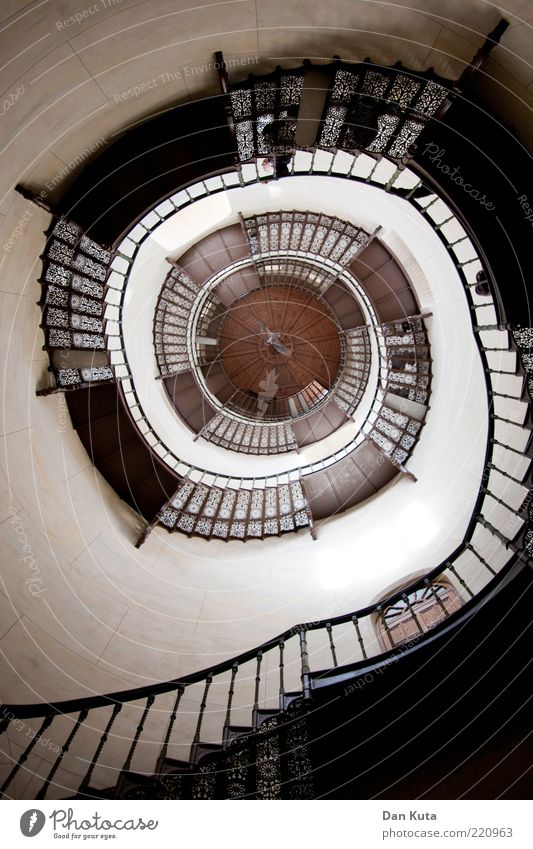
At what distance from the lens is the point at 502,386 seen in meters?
5.64

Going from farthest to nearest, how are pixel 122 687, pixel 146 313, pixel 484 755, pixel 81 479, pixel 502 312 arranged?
1. pixel 146 313
2. pixel 81 479
3. pixel 122 687
4. pixel 502 312
5. pixel 484 755

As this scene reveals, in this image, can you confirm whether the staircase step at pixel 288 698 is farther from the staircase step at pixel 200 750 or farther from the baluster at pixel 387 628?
the baluster at pixel 387 628

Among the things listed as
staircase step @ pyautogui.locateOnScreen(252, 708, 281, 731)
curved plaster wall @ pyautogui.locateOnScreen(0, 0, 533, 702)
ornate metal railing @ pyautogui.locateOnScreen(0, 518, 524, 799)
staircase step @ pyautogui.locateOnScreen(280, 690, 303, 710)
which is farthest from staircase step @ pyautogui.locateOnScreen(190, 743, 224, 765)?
curved plaster wall @ pyautogui.locateOnScreen(0, 0, 533, 702)

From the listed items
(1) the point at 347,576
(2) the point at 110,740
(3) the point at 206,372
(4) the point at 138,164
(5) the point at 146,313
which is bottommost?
(2) the point at 110,740

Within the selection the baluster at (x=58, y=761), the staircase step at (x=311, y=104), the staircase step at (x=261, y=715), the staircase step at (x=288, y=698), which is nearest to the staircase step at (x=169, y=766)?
the staircase step at (x=261, y=715)

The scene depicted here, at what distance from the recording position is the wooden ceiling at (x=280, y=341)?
1269 centimetres

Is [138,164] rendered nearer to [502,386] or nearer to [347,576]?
[502,386]

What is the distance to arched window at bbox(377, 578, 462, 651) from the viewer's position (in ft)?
22.4

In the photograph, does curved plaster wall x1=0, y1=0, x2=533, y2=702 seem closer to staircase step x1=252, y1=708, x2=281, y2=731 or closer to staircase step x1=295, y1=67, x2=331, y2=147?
staircase step x1=295, y1=67, x2=331, y2=147

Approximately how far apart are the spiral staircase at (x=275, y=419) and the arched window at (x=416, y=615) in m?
0.04

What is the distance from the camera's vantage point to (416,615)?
276 inches

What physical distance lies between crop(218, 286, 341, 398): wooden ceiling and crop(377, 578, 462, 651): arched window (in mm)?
7894

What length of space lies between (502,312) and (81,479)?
7022 millimetres

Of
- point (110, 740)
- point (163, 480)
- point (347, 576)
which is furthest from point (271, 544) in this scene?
point (110, 740)
